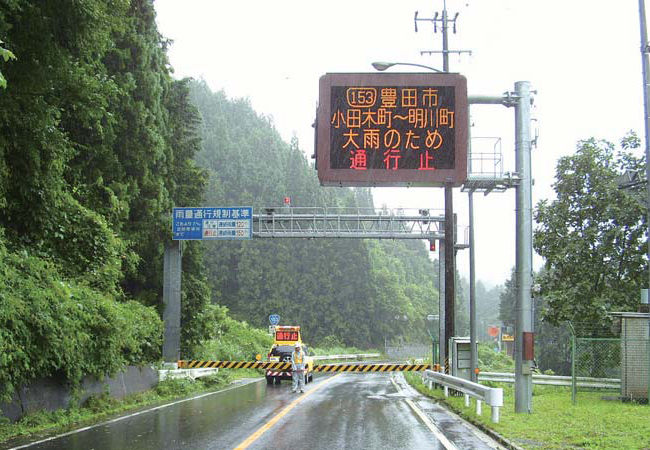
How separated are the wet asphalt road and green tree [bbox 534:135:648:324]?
9.43m

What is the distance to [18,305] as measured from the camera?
1230 cm

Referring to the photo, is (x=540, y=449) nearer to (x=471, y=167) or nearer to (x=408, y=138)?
(x=408, y=138)

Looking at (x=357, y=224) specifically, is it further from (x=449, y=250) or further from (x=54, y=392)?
(x=54, y=392)

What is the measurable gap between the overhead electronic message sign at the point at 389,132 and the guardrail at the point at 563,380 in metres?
10.5

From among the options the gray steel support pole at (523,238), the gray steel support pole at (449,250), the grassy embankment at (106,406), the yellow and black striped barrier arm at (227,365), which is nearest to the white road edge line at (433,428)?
the gray steel support pole at (523,238)

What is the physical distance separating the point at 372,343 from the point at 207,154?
45.1 m

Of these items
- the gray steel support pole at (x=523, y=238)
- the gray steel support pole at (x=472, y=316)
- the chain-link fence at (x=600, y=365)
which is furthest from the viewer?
the gray steel support pole at (x=472, y=316)

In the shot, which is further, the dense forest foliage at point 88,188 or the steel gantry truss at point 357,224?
the steel gantry truss at point 357,224

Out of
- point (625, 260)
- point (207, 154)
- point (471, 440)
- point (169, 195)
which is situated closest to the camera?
point (471, 440)

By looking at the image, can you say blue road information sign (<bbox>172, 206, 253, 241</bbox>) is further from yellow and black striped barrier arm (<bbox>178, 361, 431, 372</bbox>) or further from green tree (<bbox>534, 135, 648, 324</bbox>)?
green tree (<bbox>534, 135, 648, 324</bbox>)

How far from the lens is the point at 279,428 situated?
42.9 feet

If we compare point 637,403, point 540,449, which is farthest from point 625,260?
point 540,449

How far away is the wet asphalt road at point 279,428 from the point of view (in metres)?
11.2

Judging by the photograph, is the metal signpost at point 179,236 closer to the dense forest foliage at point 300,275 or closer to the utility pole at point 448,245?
the utility pole at point 448,245
